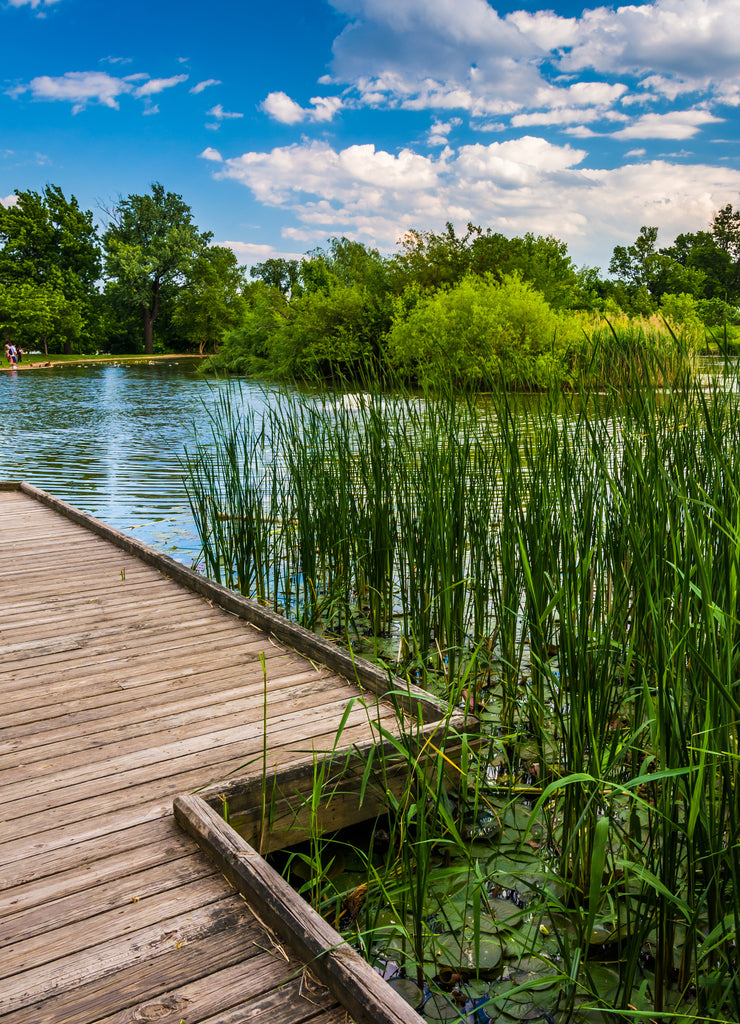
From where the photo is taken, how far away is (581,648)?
4.71 feet

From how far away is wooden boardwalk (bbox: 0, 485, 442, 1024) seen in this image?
1.13 m

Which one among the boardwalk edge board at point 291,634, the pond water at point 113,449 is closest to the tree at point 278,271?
the pond water at point 113,449

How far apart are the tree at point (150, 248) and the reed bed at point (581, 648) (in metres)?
44.6

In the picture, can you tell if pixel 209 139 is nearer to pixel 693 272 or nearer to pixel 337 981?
pixel 693 272

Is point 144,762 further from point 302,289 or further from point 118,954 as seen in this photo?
point 302,289

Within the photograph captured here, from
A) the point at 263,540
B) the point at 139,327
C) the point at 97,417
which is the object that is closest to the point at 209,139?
the point at 139,327

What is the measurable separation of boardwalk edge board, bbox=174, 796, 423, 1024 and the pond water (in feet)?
5.55

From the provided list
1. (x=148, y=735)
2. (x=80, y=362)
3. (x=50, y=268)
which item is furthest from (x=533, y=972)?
(x=50, y=268)

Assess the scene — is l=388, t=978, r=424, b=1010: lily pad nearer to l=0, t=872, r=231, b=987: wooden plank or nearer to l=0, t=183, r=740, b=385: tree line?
l=0, t=872, r=231, b=987: wooden plank

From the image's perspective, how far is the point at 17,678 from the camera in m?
2.38

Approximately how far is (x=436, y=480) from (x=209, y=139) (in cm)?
8918

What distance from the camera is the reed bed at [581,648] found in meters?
1.13

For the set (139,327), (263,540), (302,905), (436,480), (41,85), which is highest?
(41,85)

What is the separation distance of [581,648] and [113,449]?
9.73 m
